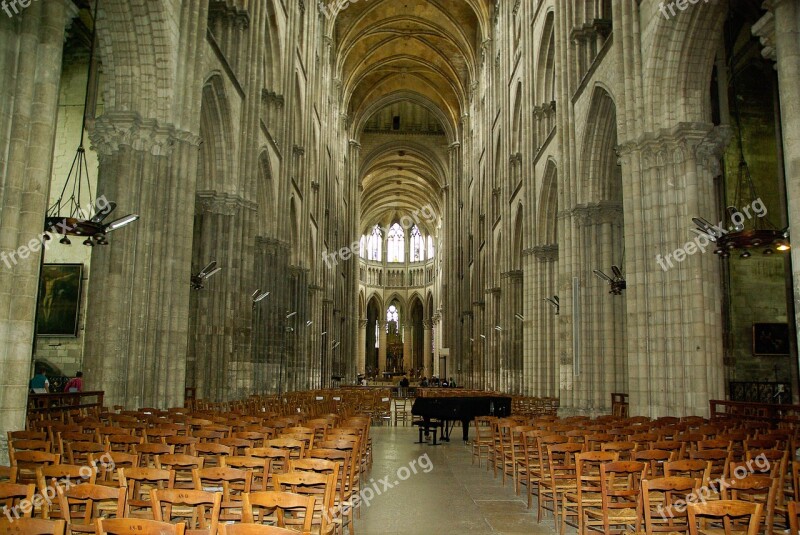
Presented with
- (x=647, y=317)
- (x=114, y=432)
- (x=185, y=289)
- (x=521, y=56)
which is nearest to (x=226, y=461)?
(x=114, y=432)

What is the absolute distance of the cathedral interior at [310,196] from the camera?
33.5 feet

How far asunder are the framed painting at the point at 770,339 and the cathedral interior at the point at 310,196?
0.08 metres

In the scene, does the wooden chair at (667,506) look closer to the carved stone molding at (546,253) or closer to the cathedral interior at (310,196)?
the cathedral interior at (310,196)

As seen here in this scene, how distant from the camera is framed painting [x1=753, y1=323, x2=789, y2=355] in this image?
20.8 meters

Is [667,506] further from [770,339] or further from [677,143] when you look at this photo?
[770,339]

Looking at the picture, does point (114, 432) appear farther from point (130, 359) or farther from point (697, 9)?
point (697, 9)

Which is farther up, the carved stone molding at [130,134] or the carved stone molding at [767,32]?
the carved stone molding at [767,32]

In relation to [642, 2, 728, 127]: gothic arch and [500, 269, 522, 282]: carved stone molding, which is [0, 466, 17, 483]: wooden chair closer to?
[642, 2, 728, 127]: gothic arch

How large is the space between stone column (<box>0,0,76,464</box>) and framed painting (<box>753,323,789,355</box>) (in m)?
20.8

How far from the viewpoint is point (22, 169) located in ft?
30.7
